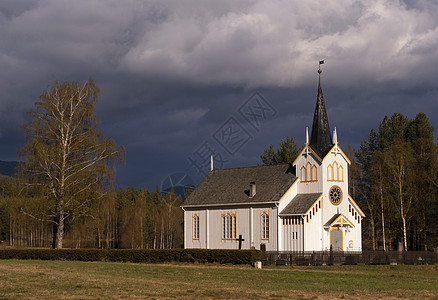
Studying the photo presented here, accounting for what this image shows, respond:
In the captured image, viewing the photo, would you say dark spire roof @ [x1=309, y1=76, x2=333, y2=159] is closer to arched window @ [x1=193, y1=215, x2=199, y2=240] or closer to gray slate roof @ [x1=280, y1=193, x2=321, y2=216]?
gray slate roof @ [x1=280, y1=193, x2=321, y2=216]

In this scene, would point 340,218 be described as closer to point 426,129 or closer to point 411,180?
point 411,180

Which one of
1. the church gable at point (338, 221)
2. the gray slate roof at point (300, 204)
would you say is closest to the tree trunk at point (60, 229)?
the gray slate roof at point (300, 204)

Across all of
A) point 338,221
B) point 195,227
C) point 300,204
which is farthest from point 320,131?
point 195,227

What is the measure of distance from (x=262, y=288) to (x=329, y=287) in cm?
294

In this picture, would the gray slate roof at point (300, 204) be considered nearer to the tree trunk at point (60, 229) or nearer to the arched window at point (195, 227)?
the arched window at point (195, 227)

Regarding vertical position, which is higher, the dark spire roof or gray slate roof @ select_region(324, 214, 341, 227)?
the dark spire roof

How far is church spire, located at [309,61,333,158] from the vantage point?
5456cm

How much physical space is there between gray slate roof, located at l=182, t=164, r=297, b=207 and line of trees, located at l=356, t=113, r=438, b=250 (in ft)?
37.1

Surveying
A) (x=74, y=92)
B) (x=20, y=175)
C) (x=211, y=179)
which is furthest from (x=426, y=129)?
(x=20, y=175)

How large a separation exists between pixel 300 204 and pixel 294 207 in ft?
1.89

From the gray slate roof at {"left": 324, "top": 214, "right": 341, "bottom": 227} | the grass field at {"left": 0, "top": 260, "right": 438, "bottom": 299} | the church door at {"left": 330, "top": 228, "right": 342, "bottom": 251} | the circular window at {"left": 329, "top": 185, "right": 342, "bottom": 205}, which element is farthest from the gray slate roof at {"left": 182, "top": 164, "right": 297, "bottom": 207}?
the grass field at {"left": 0, "top": 260, "right": 438, "bottom": 299}

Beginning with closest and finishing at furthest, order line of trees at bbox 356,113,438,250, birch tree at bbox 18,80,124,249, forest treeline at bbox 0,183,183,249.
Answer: birch tree at bbox 18,80,124,249 → line of trees at bbox 356,113,438,250 → forest treeline at bbox 0,183,183,249

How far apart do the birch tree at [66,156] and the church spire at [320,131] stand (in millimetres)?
17509

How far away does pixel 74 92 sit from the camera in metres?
50.3
